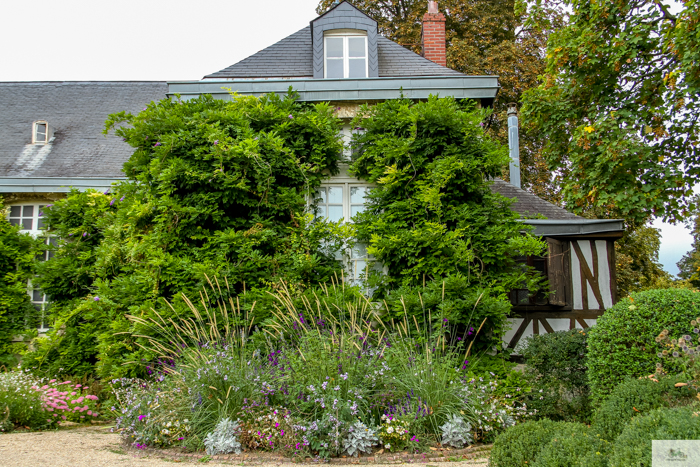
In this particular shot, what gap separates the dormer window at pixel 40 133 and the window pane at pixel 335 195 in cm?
735

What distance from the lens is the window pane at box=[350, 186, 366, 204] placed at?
6.80 meters

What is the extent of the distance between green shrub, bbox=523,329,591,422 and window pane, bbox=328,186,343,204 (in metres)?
3.18

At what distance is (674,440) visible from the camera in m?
2.46

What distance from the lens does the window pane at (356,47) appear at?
9977 mm

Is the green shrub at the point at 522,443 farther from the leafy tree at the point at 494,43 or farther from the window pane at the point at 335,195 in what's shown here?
the leafy tree at the point at 494,43

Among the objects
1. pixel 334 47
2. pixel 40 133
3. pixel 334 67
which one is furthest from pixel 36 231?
pixel 334 47

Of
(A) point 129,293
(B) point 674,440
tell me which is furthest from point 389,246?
(B) point 674,440

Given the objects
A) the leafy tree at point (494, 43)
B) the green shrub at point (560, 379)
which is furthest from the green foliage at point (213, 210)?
the leafy tree at point (494, 43)

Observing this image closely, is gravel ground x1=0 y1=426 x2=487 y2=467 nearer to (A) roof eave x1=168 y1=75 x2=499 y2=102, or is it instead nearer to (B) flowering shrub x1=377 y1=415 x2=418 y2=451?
(B) flowering shrub x1=377 y1=415 x2=418 y2=451

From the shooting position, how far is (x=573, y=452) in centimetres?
286

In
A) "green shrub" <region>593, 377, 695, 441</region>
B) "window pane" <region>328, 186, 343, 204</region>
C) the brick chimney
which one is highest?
the brick chimney

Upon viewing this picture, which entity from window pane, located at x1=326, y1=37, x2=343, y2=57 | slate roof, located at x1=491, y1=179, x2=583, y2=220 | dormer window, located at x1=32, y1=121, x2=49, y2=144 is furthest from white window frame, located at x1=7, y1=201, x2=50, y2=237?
slate roof, located at x1=491, y1=179, x2=583, y2=220

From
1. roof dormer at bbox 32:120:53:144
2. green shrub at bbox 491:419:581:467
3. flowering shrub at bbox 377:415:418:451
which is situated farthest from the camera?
roof dormer at bbox 32:120:53:144

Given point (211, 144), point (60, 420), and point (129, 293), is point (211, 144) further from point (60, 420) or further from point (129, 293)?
point (60, 420)
